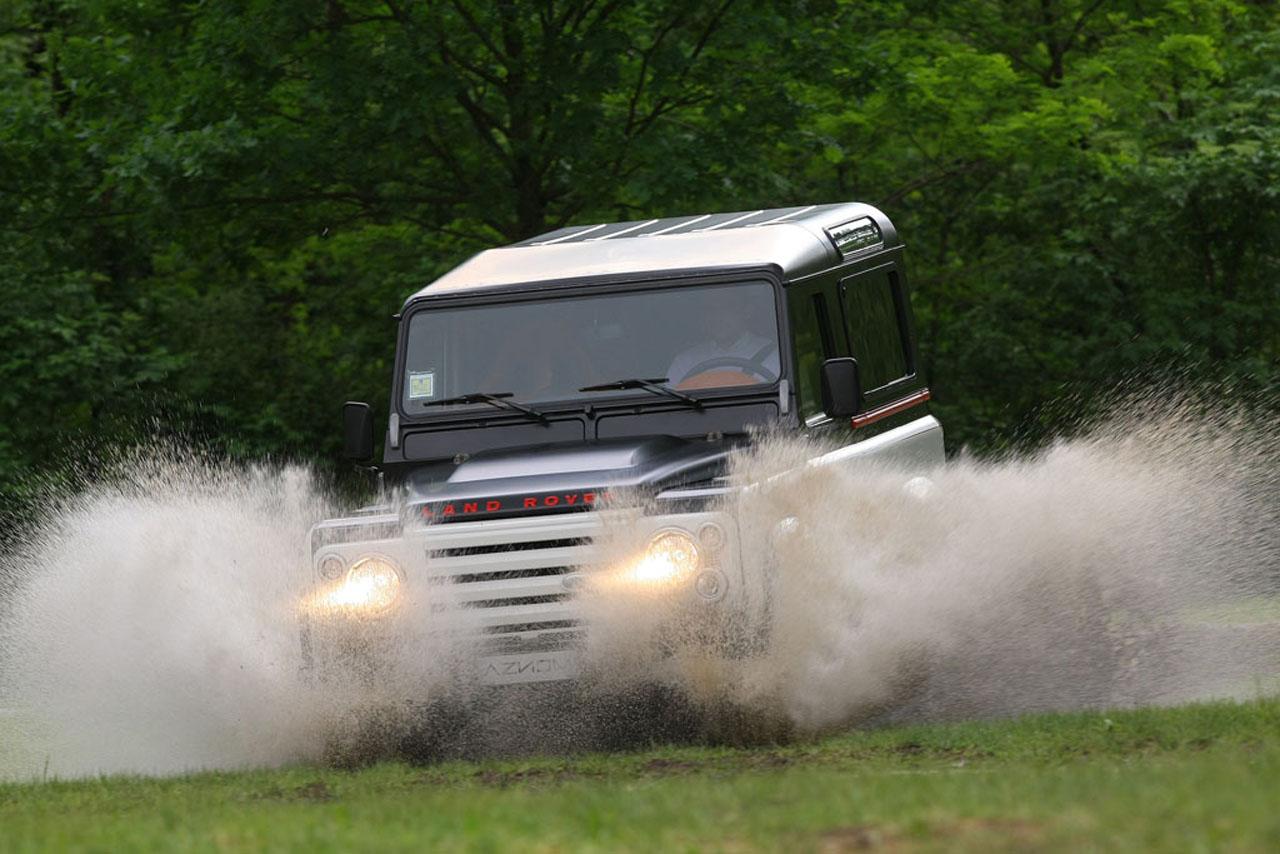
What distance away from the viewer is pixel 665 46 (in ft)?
69.2

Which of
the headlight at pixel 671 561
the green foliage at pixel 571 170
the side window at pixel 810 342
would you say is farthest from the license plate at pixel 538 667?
the green foliage at pixel 571 170

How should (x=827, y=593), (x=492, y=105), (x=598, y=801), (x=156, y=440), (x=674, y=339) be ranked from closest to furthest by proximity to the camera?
(x=598, y=801), (x=827, y=593), (x=674, y=339), (x=492, y=105), (x=156, y=440)

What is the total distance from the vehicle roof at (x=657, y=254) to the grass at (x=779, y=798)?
2772mm

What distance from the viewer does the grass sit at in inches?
238

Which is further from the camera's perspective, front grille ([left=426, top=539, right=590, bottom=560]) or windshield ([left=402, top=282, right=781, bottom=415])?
windshield ([left=402, top=282, right=781, bottom=415])

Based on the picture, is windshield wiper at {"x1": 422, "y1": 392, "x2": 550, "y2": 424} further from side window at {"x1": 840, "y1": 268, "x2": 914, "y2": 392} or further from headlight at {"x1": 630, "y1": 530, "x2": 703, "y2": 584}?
side window at {"x1": 840, "y1": 268, "x2": 914, "y2": 392}

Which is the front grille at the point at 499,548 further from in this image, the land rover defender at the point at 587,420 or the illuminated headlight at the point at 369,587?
the illuminated headlight at the point at 369,587

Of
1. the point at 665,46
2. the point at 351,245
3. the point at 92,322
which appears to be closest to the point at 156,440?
the point at 92,322

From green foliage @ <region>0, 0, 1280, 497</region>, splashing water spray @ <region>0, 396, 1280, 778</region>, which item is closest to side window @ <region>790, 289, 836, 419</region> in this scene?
splashing water spray @ <region>0, 396, 1280, 778</region>

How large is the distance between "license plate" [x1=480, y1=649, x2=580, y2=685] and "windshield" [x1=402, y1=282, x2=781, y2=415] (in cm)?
169

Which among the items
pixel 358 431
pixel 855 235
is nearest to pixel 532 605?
pixel 358 431

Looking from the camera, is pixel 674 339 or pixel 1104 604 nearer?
pixel 674 339

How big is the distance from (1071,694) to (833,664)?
218cm

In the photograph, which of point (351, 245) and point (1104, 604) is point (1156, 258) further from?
point (1104, 604)
